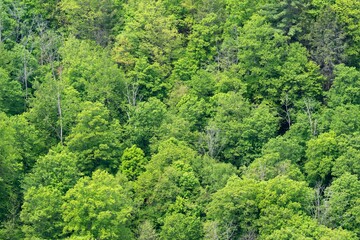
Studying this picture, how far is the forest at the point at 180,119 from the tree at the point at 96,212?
104mm

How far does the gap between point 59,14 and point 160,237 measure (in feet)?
117

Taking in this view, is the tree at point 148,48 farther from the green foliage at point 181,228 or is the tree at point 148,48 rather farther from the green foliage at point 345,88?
the green foliage at point 181,228

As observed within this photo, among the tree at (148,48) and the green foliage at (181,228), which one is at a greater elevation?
the tree at (148,48)

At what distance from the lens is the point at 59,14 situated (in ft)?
315

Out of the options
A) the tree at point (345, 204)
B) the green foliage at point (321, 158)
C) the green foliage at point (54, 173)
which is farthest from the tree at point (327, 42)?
the green foliage at point (54, 173)

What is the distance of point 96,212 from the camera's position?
220ft

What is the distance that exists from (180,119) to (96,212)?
50.2ft

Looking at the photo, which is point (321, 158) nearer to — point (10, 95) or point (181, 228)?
point (181, 228)

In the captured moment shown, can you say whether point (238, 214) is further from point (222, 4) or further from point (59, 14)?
point (59, 14)

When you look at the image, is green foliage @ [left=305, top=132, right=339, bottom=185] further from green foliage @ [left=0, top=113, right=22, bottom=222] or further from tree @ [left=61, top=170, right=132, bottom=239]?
green foliage @ [left=0, top=113, right=22, bottom=222]

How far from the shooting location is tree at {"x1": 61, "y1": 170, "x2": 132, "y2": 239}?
2621 inches

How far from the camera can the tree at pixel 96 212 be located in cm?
6656

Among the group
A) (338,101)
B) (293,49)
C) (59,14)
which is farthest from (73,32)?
(338,101)

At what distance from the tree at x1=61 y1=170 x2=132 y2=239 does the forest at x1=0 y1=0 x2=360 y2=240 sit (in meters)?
0.10
